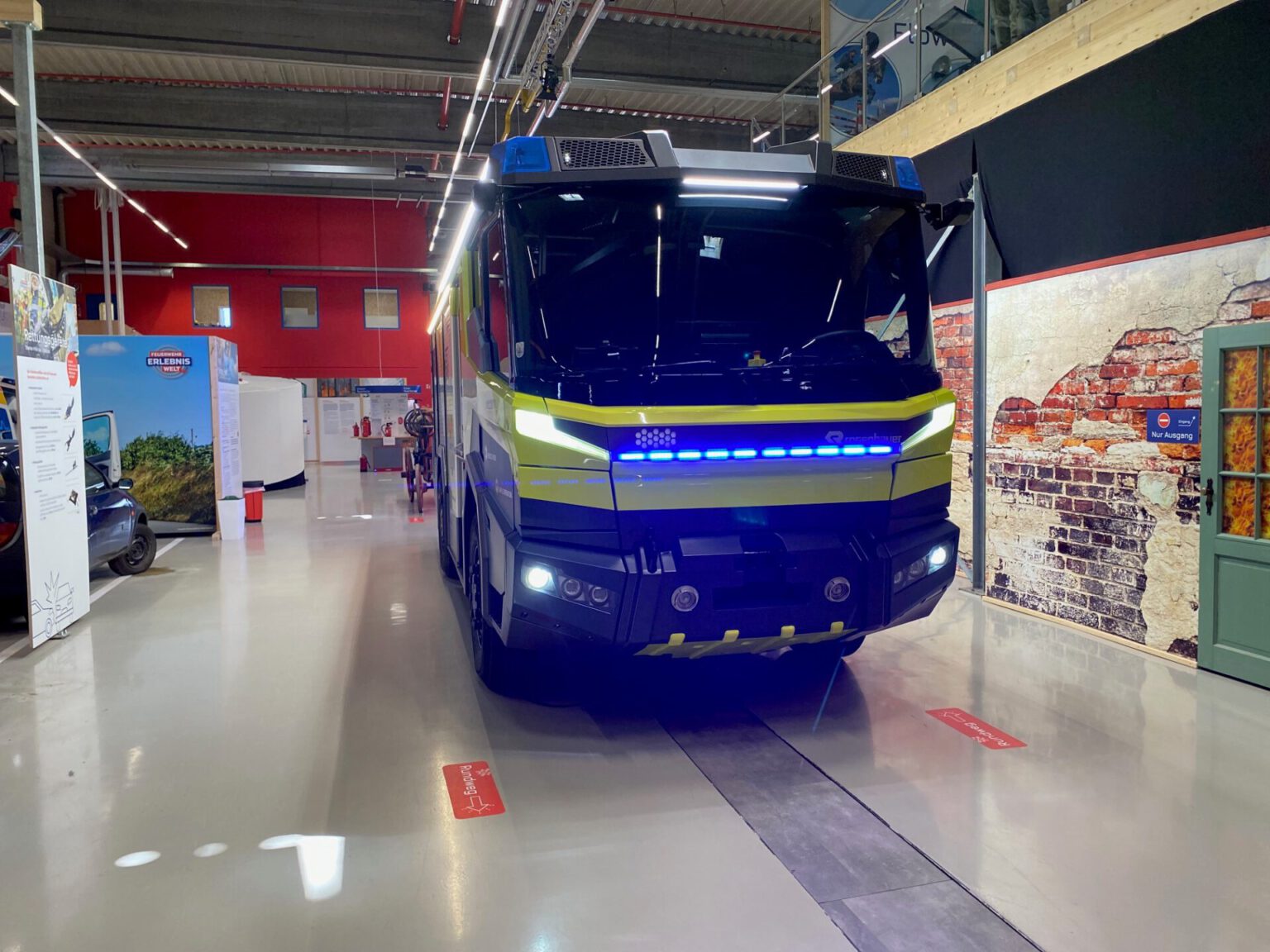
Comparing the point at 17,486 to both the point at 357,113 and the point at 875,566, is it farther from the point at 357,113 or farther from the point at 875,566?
the point at 357,113

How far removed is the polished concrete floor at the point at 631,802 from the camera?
2.47 m

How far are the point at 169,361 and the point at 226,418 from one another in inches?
36.8

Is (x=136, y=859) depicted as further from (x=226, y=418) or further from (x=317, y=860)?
(x=226, y=418)

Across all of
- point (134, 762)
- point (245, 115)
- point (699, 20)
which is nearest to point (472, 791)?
→ point (134, 762)

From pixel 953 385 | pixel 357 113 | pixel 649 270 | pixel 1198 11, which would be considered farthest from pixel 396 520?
pixel 1198 11

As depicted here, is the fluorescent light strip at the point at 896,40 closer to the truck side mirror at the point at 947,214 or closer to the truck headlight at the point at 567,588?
the truck side mirror at the point at 947,214

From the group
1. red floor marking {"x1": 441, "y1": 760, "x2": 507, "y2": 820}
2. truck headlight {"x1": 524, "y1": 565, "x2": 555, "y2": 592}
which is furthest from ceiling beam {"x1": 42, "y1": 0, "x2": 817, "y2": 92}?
red floor marking {"x1": 441, "y1": 760, "x2": 507, "y2": 820}

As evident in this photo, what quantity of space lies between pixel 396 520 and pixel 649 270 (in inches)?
336

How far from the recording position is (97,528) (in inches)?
279

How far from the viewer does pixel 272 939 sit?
2398mm

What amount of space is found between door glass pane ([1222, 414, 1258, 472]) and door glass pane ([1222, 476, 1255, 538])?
76mm

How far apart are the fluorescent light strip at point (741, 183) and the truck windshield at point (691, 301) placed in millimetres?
27

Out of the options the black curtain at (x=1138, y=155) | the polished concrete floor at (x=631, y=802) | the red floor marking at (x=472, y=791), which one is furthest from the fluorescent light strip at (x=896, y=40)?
the red floor marking at (x=472, y=791)

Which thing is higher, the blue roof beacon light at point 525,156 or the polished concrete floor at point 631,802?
the blue roof beacon light at point 525,156
